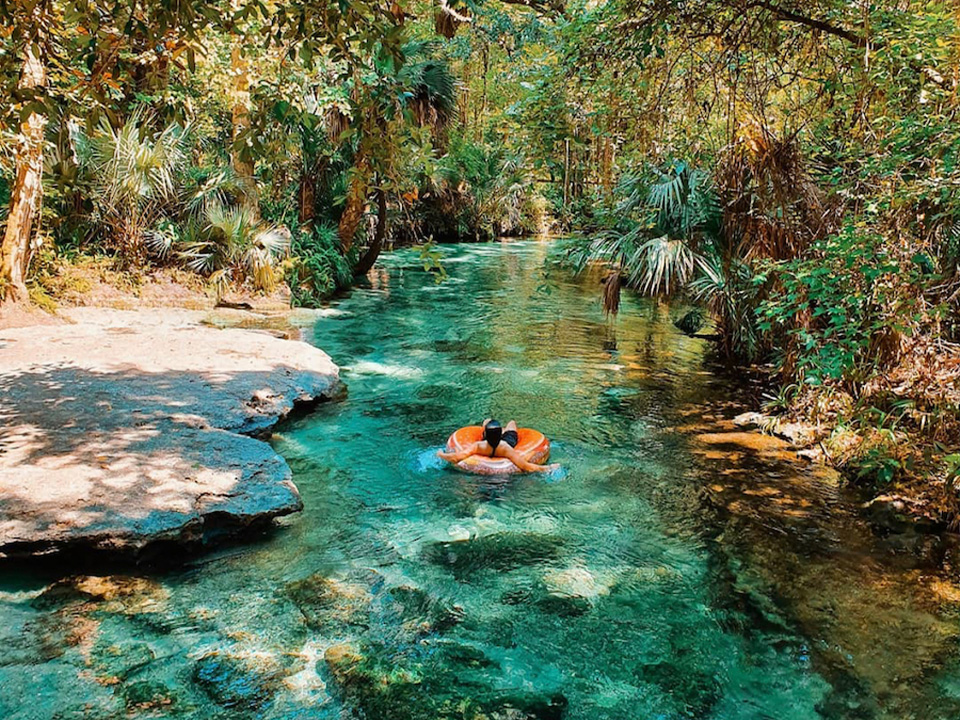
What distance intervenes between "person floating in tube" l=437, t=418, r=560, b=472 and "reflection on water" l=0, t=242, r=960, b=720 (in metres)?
0.16

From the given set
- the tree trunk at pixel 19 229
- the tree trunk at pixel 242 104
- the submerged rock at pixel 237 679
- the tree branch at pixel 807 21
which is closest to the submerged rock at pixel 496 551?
the submerged rock at pixel 237 679

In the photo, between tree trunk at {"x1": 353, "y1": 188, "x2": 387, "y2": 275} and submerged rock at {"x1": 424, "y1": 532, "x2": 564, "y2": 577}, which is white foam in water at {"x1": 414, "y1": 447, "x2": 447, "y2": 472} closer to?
submerged rock at {"x1": 424, "y1": 532, "x2": 564, "y2": 577}

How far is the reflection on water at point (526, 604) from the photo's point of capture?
153 inches

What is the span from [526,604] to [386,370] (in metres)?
6.00

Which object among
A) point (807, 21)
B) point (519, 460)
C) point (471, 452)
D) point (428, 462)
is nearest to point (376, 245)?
point (428, 462)

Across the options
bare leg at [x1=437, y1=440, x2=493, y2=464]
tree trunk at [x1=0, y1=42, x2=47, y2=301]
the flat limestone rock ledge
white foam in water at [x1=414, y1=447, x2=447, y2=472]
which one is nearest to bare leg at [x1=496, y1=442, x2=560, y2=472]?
bare leg at [x1=437, y1=440, x2=493, y2=464]

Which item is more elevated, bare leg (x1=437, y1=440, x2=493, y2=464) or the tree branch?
the tree branch

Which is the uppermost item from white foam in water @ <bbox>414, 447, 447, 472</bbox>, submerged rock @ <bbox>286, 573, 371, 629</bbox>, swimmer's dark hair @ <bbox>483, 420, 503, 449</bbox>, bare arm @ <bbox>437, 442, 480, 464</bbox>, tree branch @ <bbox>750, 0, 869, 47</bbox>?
tree branch @ <bbox>750, 0, 869, 47</bbox>

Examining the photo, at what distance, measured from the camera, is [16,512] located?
15.7 feet

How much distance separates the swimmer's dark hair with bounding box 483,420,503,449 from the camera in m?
6.82

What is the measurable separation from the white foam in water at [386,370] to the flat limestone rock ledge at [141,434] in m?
0.84

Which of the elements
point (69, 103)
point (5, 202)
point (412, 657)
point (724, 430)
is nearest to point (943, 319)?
point (724, 430)

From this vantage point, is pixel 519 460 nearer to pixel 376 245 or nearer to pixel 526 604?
pixel 526 604

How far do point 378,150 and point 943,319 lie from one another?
17.5ft
